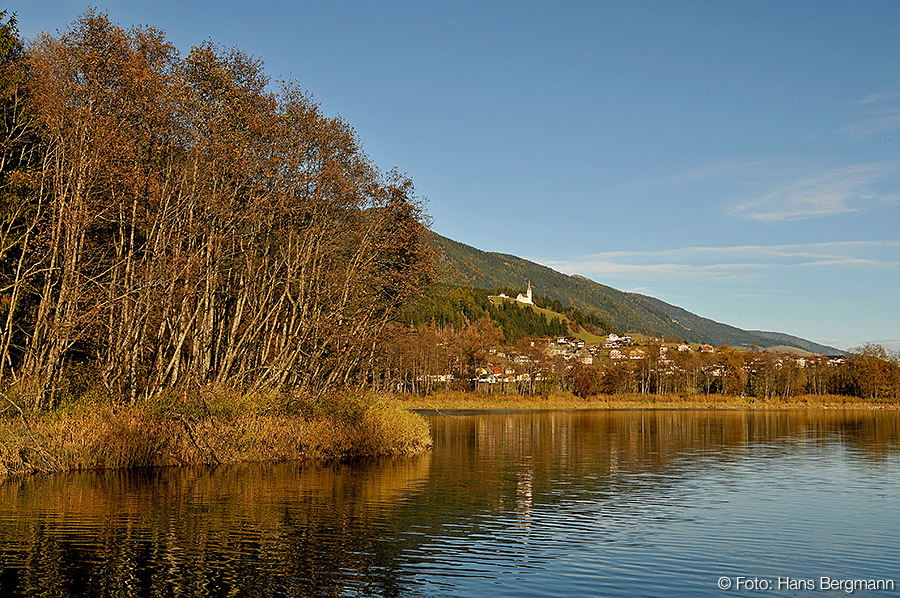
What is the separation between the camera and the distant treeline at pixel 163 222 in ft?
106

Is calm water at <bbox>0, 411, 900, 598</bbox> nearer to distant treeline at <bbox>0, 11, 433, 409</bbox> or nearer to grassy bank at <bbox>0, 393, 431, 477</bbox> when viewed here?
grassy bank at <bbox>0, 393, 431, 477</bbox>

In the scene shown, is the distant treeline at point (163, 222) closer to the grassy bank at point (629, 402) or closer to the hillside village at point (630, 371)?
the grassy bank at point (629, 402)

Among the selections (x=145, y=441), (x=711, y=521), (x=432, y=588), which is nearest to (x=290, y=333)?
(x=145, y=441)

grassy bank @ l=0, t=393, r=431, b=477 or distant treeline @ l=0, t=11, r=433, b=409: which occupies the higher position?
distant treeline @ l=0, t=11, r=433, b=409

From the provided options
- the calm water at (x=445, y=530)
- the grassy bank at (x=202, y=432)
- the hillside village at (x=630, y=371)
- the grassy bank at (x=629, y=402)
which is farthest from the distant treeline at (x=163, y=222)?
the hillside village at (x=630, y=371)

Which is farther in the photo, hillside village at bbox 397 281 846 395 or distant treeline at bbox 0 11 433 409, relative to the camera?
hillside village at bbox 397 281 846 395

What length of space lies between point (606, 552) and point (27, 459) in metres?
22.2

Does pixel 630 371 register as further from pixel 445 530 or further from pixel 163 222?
pixel 445 530

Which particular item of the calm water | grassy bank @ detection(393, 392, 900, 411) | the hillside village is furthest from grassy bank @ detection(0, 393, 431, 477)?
the hillside village

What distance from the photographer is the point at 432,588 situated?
15.7 metres

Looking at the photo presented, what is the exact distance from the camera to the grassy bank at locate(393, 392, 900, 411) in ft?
387

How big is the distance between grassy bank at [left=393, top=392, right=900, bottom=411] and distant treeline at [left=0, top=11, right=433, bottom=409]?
63.6 m

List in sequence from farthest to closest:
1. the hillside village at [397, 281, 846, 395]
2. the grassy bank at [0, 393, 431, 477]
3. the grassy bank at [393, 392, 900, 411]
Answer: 1. the hillside village at [397, 281, 846, 395]
2. the grassy bank at [393, 392, 900, 411]
3. the grassy bank at [0, 393, 431, 477]

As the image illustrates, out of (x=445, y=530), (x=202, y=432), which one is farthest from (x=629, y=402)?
(x=445, y=530)
